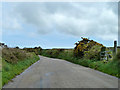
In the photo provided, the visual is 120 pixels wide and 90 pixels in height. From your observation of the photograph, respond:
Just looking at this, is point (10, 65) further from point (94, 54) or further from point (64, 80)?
point (94, 54)

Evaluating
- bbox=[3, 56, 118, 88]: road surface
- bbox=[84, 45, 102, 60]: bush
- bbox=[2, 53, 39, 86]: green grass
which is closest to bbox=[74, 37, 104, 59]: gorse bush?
bbox=[84, 45, 102, 60]: bush

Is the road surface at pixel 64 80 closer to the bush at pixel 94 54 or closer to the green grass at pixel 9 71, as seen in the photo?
the green grass at pixel 9 71

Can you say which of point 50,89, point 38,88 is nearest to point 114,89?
point 50,89

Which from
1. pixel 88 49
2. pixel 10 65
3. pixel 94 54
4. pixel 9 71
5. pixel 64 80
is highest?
pixel 88 49

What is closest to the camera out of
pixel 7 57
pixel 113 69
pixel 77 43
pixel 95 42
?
pixel 113 69

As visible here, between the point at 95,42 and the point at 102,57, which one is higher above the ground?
the point at 95,42

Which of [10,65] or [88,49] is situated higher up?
[88,49]

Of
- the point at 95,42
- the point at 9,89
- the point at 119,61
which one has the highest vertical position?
the point at 95,42

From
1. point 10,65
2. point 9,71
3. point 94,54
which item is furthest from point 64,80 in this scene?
point 94,54

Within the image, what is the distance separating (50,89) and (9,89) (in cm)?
204

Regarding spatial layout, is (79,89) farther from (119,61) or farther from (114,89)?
(119,61)

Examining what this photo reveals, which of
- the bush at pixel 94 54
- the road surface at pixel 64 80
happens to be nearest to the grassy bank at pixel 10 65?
the road surface at pixel 64 80

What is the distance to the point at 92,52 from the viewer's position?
20.4m

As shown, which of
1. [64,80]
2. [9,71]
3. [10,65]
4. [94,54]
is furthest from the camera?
[94,54]
